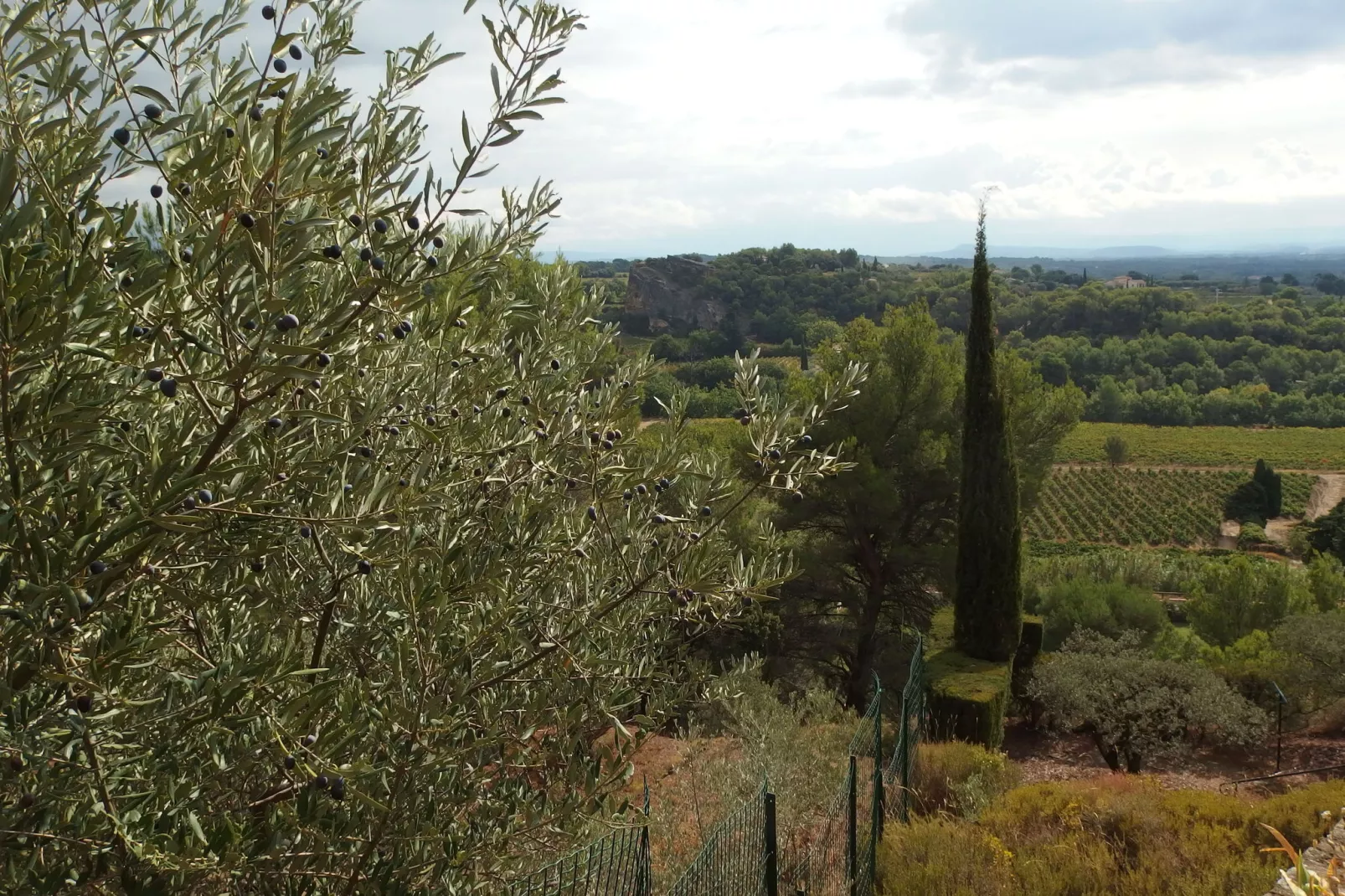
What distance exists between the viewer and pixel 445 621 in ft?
7.82

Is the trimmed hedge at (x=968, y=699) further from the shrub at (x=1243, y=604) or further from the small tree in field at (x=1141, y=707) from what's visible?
the shrub at (x=1243, y=604)

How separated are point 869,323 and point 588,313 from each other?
56.8 ft

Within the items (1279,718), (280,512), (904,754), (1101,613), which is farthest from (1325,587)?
(280,512)

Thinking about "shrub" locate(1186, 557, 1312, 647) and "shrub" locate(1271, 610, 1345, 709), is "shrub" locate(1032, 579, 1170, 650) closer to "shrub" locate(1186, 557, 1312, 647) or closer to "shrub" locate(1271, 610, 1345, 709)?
A: "shrub" locate(1186, 557, 1312, 647)

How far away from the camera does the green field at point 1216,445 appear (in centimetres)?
7738

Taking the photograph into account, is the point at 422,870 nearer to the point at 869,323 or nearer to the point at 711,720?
the point at 711,720

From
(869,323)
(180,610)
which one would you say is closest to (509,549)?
(180,610)

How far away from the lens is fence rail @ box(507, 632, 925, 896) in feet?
12.8

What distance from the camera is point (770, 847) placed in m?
5.51

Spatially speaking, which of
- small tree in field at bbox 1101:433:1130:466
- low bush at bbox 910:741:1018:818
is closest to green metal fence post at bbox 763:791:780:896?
low bush at bbox 910:741:1018:818

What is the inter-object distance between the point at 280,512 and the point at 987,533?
53.0ft

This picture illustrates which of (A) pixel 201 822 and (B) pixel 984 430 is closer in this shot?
(A) pixel 201 822

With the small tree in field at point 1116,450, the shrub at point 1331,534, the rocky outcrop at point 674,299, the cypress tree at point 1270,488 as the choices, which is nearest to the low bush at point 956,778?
the shrub at point 1331,534

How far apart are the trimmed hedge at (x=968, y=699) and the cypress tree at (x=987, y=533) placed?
2.15 ft
